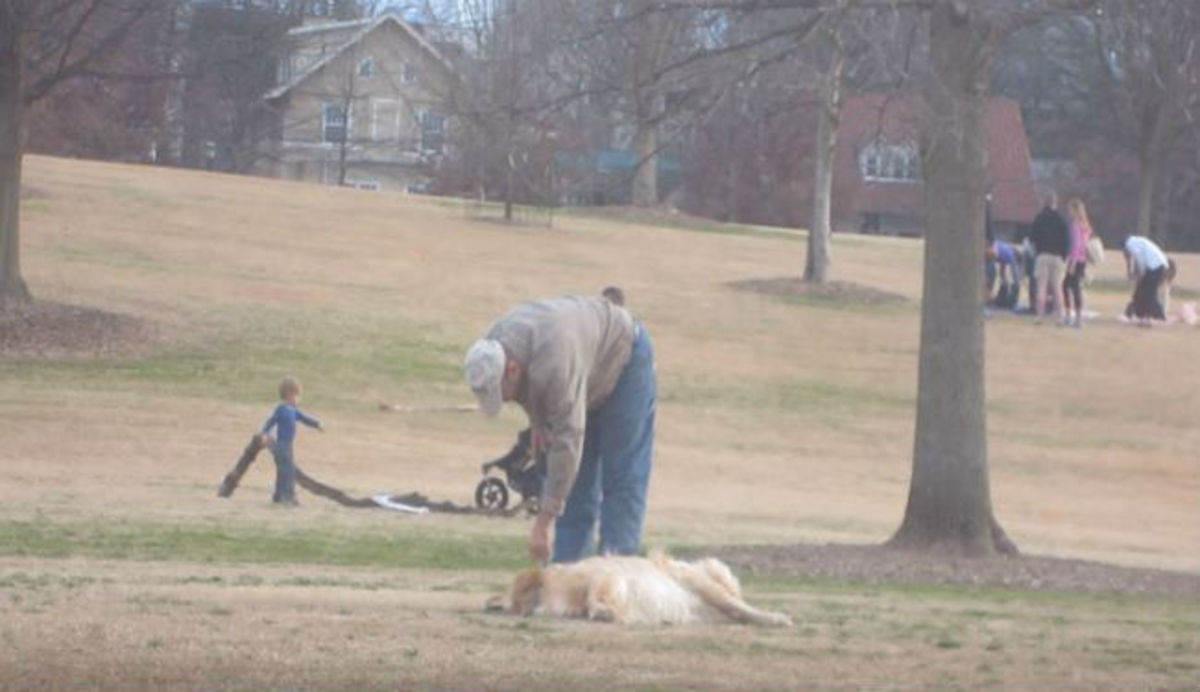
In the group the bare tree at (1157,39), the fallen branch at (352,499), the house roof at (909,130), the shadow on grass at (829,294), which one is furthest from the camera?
the shadow on grass at (829,294)

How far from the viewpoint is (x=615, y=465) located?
10258mm

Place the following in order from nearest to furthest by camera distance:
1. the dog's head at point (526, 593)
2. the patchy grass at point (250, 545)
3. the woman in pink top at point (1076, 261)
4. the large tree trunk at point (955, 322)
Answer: the dog's head at point (526, 593) < the patchy grass at point (250, 545) < the large tree trunk at point (955, 322) < the woman in pink top at point (1076, 261)

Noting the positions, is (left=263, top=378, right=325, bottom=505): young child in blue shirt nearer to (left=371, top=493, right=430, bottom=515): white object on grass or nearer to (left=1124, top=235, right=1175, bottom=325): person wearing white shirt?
(left=371, top=493, right=430, bottom=515): white object on grass

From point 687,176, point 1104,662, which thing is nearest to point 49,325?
point 1104,662

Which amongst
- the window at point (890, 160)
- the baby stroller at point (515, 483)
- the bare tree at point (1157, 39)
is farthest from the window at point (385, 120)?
the bare tree at point (1157, 39)

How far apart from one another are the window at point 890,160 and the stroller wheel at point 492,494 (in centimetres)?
504

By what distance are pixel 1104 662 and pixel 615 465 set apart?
2654 millimetres

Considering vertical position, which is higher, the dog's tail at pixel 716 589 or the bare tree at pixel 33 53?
the bare tree at pixel 33 53

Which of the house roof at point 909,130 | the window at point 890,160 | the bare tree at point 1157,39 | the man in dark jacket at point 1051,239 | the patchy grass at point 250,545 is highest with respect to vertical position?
the bare tree at point 1157,39

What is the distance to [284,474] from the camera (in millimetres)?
19891

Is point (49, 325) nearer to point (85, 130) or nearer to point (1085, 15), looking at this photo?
point (1085, 15)

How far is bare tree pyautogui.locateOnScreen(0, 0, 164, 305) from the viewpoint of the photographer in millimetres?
26125

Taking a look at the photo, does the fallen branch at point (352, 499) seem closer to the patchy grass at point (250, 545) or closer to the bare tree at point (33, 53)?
the patchy grass at point (250, 545)

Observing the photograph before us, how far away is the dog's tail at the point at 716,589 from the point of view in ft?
30.6
